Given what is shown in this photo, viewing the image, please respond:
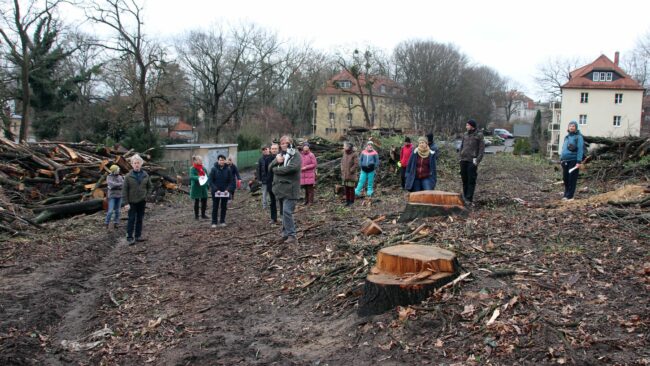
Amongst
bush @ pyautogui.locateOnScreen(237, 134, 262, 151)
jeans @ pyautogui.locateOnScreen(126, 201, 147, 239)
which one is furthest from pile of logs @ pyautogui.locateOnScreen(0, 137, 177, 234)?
bush @ pyautogui.locateOnScreen(237, 134, 262, 151)

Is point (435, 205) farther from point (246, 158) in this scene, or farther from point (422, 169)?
Answer: point (246, 158)

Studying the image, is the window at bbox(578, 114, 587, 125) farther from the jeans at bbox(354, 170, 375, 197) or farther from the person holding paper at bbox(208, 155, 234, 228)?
the person holding paper at bbox(208, 155, 234, 228)

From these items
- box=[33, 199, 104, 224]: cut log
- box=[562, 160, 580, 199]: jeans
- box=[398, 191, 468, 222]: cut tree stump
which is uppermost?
box=[562, 160, 580, 199]: jeans

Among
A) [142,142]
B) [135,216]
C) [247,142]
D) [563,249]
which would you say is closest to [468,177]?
[563,249]

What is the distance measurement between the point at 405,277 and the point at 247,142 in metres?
40.0

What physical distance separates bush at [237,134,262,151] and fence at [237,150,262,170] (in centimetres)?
127

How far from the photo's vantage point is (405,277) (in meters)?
5.38

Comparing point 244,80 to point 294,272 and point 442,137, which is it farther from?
point 294,272

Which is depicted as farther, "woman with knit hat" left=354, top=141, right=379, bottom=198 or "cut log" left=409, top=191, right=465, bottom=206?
"woman with knit hat" left=354, top=141, right=379, bottom=198

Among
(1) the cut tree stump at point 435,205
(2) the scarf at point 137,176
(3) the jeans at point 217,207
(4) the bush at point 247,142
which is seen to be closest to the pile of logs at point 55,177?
(2) the scarf at point 137,176

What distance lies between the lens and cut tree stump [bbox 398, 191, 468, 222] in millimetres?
8523

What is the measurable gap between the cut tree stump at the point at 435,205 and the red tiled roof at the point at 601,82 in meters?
56.0

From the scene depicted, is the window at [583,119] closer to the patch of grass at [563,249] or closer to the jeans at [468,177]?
the jeans at [468,177]

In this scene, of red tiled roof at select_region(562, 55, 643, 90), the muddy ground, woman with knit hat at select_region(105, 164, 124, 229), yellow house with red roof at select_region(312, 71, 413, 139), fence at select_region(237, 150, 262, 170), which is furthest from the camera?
yellow house with red roof at select_region(312, 71, 413, 139)
